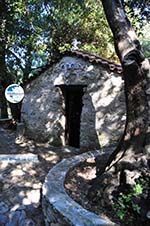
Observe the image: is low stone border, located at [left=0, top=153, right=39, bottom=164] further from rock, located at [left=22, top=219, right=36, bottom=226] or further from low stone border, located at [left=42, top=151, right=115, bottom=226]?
rock, located at [left=22, top=219, right=36, bottom=226]

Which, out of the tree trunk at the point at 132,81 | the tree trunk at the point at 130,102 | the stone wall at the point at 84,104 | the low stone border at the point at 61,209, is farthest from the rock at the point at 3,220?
the stone wall at the point at 84,104

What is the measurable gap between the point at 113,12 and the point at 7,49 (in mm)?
9165

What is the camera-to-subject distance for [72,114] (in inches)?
436

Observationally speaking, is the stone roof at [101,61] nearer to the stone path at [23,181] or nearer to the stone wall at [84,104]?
the stone wall at [84,104]

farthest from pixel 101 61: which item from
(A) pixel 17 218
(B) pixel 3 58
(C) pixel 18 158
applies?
(B) pixel 3 58

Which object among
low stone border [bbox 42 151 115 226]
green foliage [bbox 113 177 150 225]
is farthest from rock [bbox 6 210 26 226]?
green foliage [bbox 113 177 150 225]

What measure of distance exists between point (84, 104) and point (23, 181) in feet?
12.6

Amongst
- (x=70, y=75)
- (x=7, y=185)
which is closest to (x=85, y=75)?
(x=70, y=75)

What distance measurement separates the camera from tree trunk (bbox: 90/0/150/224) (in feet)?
18.3

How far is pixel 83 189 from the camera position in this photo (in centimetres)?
601

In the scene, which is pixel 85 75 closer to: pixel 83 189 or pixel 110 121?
pixel 110 121

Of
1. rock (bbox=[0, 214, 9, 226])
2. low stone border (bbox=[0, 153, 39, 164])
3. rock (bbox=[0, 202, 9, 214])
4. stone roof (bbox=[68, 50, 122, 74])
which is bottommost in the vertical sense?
rock (bbox=[0, 214, 9, 226])

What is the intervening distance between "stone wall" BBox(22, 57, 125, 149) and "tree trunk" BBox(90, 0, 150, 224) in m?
3.58

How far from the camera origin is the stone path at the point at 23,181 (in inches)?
231
